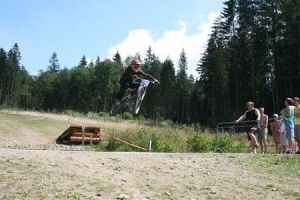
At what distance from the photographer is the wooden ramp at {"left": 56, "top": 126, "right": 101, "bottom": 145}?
31.7 metres

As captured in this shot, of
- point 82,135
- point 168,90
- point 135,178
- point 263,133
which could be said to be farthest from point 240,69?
point 135,178

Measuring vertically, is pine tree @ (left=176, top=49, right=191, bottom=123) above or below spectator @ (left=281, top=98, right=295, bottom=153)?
above

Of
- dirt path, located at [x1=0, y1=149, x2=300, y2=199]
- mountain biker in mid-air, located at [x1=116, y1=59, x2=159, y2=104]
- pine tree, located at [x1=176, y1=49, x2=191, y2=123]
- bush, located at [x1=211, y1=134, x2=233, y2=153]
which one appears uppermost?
pine tree, located at [x1=176, y1=49, x2=191, y2=123]

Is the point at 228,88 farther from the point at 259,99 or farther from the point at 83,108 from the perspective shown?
the point at 83,108

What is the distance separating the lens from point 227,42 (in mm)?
77688

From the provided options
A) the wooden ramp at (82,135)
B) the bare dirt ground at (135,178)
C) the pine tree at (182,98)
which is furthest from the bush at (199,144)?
the pine tree at (182,98)

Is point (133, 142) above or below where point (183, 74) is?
below

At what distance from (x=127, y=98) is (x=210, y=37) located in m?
Result: 67.0

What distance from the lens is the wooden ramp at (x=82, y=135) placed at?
104 ft

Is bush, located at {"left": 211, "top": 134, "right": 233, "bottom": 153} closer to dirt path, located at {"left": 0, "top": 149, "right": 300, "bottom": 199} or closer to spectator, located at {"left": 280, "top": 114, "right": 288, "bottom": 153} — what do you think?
spectator, located at {"left": 280, "top": 114, "right": 288, "bottom": 153}

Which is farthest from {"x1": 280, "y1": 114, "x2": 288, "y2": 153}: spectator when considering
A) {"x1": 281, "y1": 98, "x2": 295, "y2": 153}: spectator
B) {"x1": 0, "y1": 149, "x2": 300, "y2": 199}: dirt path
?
{"x1": 0, "y1": 149, "x2": 300, "y2": 199}: dirt path

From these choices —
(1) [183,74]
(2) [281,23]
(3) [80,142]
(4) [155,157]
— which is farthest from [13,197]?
(1) [183,74]

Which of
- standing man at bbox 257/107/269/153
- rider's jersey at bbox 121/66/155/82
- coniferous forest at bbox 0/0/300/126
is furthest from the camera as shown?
coniferous forest at bbox 0/0/300/126

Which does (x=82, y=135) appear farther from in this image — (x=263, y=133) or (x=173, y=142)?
(x=263, y=133)
